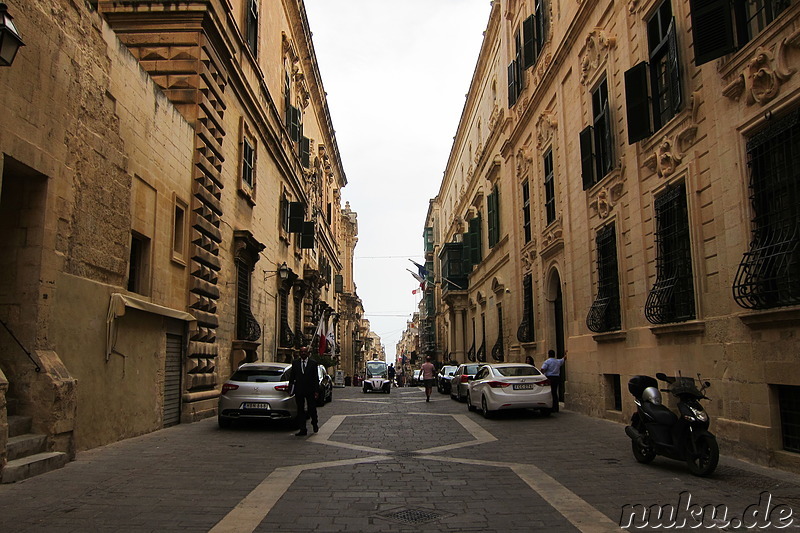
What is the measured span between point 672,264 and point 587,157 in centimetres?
521

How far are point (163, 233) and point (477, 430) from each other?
774cm

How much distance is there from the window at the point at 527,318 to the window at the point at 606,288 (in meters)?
6.93

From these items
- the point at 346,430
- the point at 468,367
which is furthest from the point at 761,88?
the point at 468,367

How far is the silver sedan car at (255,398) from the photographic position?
12.9 metres

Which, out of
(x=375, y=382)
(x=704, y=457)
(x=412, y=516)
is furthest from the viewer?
(x=375, y=382)

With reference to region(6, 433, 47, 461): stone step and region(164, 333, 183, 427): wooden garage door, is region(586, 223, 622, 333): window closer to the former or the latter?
region(164, 333, 183, 427): wooden garage door

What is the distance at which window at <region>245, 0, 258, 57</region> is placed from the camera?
1992cm

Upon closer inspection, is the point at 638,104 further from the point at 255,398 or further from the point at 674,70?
the point at 255,398

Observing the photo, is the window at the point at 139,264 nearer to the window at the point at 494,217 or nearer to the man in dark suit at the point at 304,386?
the man in dark suit at the point at 304,386

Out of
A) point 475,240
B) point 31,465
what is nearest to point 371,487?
point 31,465

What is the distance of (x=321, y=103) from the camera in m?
39.2

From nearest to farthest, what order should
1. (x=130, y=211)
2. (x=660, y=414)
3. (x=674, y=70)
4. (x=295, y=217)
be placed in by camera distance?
(x=660, y=414) < (x=674, y=70) < (x=130, y=211) < (x=295, y=217)

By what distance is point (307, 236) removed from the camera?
31219 mm

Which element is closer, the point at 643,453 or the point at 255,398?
the point at 643,453
